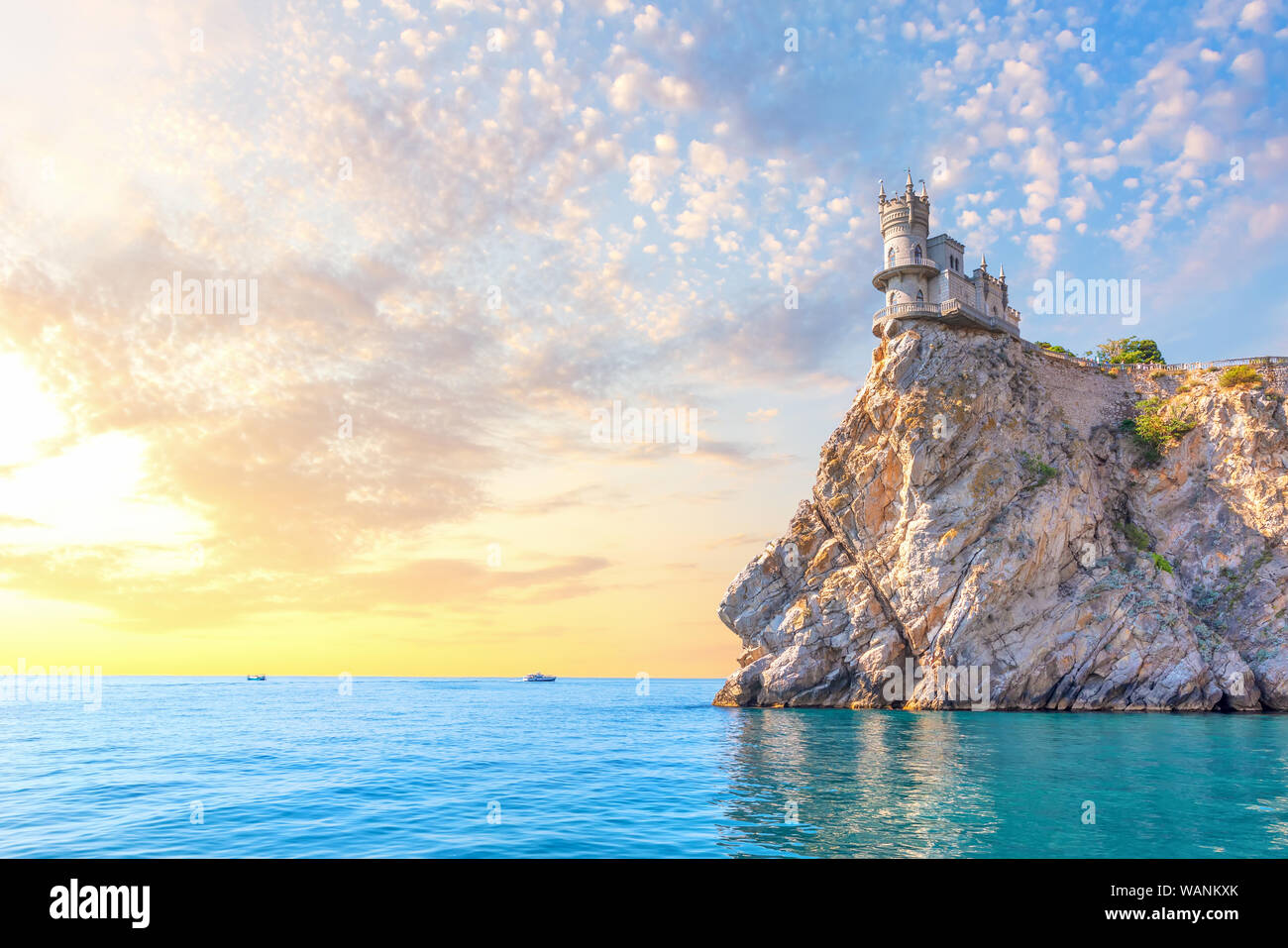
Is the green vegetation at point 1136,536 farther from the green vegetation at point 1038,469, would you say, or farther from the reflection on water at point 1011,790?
the reflection on water at point 1011,790

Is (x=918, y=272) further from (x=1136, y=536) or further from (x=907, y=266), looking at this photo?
(x=1136, y=536)

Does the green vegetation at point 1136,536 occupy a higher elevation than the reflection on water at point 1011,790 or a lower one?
higher

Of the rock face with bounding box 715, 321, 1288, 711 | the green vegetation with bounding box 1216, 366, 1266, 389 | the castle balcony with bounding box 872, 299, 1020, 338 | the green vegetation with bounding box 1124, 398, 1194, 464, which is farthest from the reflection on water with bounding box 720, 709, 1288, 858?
the castle balcony with bounding box 872, 299, 1020, 338

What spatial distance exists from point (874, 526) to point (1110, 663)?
19.0m

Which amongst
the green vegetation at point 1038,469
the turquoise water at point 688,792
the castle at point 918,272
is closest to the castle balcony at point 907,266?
the castle at point 918,272

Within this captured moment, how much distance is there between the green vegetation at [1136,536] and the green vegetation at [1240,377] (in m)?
14.5

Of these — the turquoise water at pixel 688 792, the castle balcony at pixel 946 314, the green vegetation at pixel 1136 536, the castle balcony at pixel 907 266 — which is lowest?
the turquoise water at pixel 688 792

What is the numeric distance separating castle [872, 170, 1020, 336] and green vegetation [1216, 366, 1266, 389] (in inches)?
647

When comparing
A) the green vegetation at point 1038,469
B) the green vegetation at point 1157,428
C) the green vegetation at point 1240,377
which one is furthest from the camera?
the green vegetation at point 1157,428

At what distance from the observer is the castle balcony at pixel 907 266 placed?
67.2 meters

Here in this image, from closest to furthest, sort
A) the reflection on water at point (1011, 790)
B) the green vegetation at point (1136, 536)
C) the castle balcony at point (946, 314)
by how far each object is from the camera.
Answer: the reflection on water at point (1011, 790)
the green vegetation at point (1136, 536)
the castle balcony at point (946, 314)

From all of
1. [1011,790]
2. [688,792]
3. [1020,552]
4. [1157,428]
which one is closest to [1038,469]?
[1020,552]

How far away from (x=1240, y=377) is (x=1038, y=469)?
19399 millimetres

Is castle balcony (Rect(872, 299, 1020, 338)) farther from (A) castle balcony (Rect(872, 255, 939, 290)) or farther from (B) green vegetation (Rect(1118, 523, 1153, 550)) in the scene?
(B) green vegetation (Rect(1118, 523, 1153, 550))
